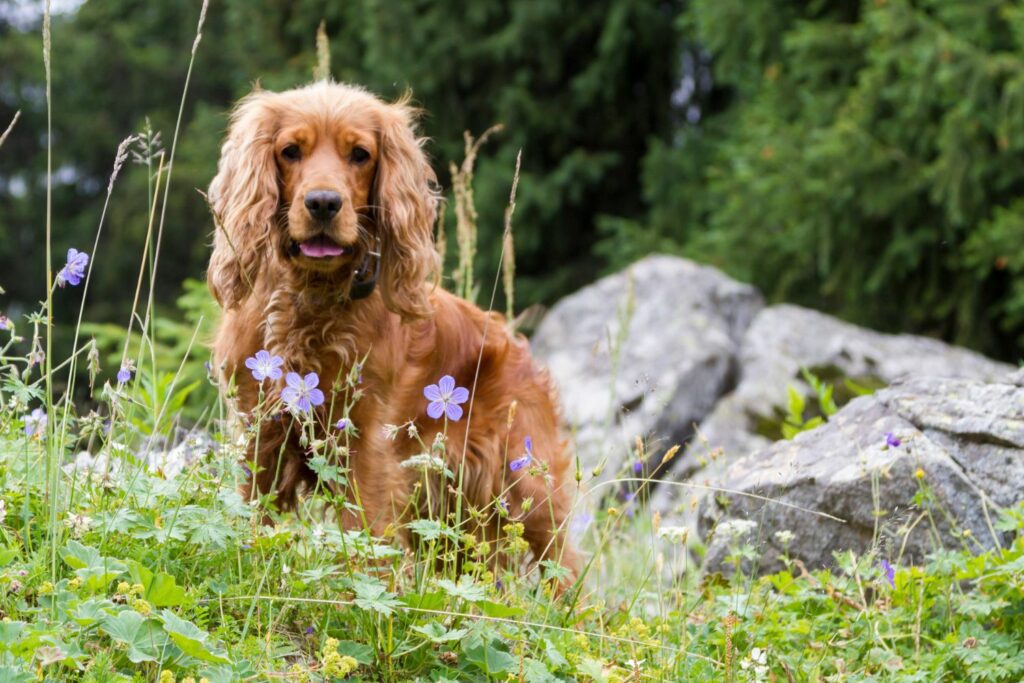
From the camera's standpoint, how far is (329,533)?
2.07m

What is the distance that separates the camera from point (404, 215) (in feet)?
10.4

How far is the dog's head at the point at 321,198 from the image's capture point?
296 centimetres

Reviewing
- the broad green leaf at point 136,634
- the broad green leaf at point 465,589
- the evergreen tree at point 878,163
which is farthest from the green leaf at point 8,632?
the evergreen tree at point 878,163

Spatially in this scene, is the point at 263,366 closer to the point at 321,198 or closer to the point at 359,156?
the point at 321,198

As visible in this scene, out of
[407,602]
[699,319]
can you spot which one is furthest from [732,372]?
[407,602]

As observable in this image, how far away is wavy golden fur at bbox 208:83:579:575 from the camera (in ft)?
9.51

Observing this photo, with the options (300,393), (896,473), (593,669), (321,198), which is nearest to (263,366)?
(300,393)

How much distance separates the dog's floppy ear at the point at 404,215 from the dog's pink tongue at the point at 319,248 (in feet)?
0.48

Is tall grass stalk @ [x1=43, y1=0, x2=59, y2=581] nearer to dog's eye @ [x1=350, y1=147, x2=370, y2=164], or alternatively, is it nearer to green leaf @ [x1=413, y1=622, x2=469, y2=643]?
green leaf @ [x1=413, y1=622, x2=469, y2=643]

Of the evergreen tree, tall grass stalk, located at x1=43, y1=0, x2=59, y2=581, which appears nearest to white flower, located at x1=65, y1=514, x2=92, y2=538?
tall grass stalk, located at x1=43, y1=0, x2=59, y2=581

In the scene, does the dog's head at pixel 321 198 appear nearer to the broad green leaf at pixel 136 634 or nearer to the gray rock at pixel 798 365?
the broad green leaf at pixel 136 634

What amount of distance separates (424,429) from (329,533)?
1037mm

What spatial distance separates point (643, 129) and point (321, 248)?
31.6ft

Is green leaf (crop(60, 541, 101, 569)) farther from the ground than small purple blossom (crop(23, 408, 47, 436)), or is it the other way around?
small purple blossom (crop(23, 408, 47, 436))
